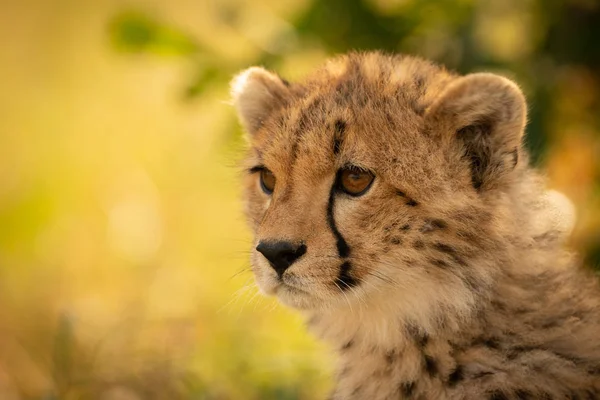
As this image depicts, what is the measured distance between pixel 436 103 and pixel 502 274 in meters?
0.50

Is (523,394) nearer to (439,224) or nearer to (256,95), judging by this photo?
(439,224)

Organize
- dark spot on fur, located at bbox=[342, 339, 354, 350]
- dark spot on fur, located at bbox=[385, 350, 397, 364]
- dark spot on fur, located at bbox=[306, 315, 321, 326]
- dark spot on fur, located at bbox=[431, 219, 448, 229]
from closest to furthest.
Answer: dark spot on fur, located at bbox=[431, 219, 448, 229], dark spot on fur, located at bbox=[385, 350, 397, 364], dark spot on fur, located at bbox=[342, 339, 354, 350], dark spot on fur, located at bbox=[306, 315, 321, 326]

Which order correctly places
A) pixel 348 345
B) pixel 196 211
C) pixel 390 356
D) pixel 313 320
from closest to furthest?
pixel 390 356
pixel 348 345
pixel 313 320
pixel 196 211

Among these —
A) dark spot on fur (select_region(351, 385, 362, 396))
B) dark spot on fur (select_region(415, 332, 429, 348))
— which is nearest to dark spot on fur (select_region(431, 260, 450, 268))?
dark spot on fur (select_region(415, 332, 429, 348))

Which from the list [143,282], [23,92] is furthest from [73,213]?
[23,92]

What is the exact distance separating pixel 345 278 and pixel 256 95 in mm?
811

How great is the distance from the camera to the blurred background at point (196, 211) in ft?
12.2

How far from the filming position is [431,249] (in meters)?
2.47

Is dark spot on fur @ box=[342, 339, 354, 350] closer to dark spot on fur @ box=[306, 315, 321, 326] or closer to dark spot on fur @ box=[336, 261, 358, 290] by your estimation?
dark spot on fur @ box=[306, 315, 321, 326]

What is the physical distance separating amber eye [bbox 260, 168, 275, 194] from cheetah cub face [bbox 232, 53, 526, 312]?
0.11 m

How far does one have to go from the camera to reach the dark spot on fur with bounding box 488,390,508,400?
2.38 m

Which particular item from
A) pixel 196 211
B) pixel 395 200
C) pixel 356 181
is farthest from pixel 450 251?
pixel 196 211

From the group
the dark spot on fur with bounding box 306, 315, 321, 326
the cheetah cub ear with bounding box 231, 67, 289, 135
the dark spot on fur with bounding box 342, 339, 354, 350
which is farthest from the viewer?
the cheetah cub ear with bounding box 231, 67, 289, 135

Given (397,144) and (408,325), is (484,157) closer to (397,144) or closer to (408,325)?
(397,144)
